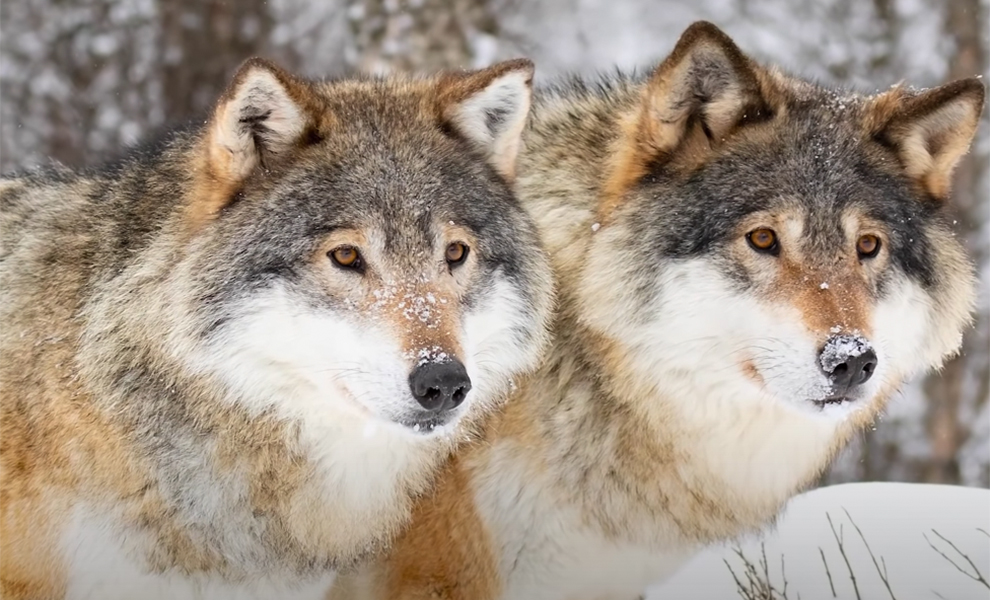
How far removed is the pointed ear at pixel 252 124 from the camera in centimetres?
338

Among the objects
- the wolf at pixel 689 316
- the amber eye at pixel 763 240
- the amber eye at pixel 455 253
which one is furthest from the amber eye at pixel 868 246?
the amber eye at pixel 455 253

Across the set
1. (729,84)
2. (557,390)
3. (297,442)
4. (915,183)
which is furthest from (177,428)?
(915,183)

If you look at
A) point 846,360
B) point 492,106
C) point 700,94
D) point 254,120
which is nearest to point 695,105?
point 700,94

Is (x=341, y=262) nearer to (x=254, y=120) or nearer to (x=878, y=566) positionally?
(x=254, y=120)

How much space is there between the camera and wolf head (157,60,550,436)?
Result: 3.38 m

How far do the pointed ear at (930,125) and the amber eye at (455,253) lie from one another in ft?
5.57

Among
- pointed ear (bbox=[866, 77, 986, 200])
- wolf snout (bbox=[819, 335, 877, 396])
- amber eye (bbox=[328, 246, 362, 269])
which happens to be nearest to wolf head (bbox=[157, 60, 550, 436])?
amber eye (bbox=[328, 246, 362, 269])

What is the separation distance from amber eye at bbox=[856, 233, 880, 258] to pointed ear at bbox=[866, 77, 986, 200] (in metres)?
0.41

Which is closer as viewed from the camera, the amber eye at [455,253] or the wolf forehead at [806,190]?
the amber eye at [455,253]

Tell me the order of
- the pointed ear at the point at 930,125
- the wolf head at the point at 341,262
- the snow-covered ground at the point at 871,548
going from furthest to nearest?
the snow-covered ground at the point at 871,548 → the pointed ear at the point at 930,125 → the wolf head at the point at 341,262

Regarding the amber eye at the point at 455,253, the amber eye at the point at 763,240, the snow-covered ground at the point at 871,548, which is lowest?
the snow-covered ground at the point at 871,548

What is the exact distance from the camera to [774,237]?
388 centimetres

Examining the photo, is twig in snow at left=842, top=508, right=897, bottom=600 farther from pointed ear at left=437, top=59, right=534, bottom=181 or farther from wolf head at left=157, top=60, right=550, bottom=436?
pointed ear at left=437, top=59, right=534, bottom=181

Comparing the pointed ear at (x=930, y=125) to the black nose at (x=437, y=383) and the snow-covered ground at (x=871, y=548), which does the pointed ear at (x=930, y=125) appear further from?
the black nose at (x=437, y=383)
